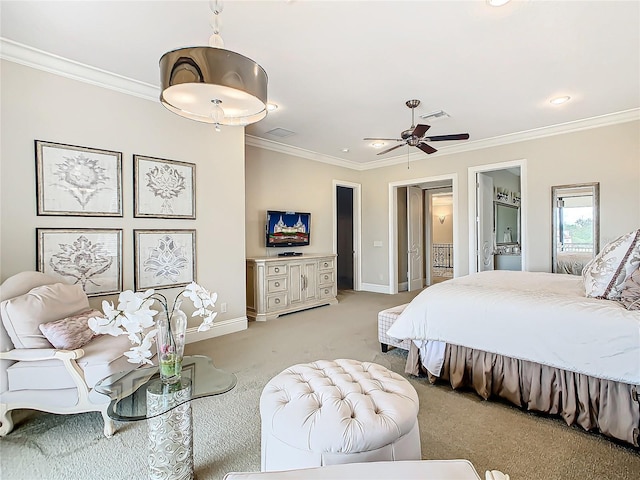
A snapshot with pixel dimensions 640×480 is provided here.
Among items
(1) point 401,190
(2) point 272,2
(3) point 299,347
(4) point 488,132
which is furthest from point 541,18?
(1) point 401,190

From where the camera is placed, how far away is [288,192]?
5.93 m

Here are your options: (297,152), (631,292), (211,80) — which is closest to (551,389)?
(631,292)

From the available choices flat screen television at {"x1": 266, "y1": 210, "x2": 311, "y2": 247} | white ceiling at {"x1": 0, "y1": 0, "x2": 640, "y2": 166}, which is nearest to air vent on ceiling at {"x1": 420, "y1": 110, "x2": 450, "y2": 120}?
white ceiling at {"x1": 0, "y1": 0, "x2": 640, "y2": 166}

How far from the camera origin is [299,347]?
3.70 m

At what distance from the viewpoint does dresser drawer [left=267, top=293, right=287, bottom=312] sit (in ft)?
16.3

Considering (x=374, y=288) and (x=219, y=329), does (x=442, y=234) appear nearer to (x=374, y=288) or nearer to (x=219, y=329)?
(x=374, y=288)

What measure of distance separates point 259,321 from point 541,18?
14.6ft

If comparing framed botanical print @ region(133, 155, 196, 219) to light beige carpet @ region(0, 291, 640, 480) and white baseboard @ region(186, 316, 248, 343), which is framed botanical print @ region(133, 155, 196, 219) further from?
light beige carpet @ region(0, 291, 640, 480)

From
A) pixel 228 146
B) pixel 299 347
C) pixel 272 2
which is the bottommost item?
pixel 299 347

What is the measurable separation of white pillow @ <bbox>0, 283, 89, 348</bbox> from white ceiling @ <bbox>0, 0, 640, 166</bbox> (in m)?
1.97

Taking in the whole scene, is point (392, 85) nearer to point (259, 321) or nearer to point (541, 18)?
point (541, 18)

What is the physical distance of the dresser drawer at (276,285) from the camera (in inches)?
195

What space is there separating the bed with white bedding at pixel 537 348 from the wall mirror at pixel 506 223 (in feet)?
12.6

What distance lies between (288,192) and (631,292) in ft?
15.5
